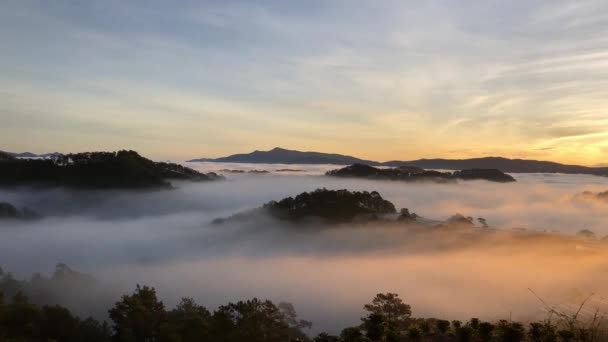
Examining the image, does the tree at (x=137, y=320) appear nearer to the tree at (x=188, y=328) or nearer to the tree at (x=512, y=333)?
the tree at (x=188, y=328)

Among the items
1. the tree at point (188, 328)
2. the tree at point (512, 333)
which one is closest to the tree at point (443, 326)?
the tree at point (512, 333)

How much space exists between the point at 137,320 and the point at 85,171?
123636 millimetres

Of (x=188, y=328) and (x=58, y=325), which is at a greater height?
(x=188, y=328)

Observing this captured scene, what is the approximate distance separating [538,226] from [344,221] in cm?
10865

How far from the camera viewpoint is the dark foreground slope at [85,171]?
422 ft

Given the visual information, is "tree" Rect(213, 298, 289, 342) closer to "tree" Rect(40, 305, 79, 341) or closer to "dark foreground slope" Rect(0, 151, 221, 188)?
"tree" Rect(40, 305, 79, 341)

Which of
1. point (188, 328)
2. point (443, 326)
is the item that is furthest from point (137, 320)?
point (443, 326)

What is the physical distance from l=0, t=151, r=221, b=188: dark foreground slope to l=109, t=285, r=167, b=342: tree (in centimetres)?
11579

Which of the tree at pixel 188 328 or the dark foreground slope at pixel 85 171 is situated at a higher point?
the dark foreground slope at pixel 85 171

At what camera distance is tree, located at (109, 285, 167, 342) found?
27.2m

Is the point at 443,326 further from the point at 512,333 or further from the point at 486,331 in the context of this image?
the point at 512,333

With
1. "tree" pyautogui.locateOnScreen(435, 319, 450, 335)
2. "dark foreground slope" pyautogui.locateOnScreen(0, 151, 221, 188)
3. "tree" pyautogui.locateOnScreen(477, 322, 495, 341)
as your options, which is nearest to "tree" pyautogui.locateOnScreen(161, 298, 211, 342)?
"tree" pyautogui.locateOnScreen(435, 319, 450, 335)

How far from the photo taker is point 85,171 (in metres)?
137

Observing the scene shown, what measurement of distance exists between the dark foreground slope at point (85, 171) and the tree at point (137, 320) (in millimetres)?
115789
